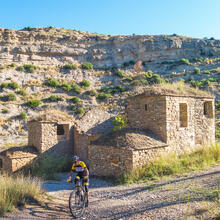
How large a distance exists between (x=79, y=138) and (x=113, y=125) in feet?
7.80

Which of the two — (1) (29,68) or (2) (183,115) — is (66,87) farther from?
(2) (183,115)

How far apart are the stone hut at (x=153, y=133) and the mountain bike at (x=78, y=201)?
3521 millimetres

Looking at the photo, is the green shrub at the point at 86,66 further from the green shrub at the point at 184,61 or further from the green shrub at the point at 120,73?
the green shrub at the point at 184,61

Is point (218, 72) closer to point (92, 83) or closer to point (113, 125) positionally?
point (92, 83)

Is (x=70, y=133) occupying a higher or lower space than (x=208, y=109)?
lower

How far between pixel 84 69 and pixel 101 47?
749 centimetres

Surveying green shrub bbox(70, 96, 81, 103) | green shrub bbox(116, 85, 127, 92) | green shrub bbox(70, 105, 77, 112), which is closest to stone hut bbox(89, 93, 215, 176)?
green shrub bbox(70, 105, 77, 112)

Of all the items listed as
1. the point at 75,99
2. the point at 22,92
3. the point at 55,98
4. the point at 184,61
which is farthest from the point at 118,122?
the point at 184,61

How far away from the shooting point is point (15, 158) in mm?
12312

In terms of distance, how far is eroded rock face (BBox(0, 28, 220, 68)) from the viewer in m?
44.7

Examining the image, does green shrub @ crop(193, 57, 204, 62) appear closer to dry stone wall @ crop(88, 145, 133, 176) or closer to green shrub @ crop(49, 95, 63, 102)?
green shrub @ crop(49, 95, 63, 102)

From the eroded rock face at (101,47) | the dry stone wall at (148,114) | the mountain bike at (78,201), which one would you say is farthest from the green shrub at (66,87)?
the mountain bike at (78,201)

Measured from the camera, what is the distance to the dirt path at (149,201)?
5.65 meters

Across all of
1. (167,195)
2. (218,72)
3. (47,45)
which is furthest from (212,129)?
(47,45)
